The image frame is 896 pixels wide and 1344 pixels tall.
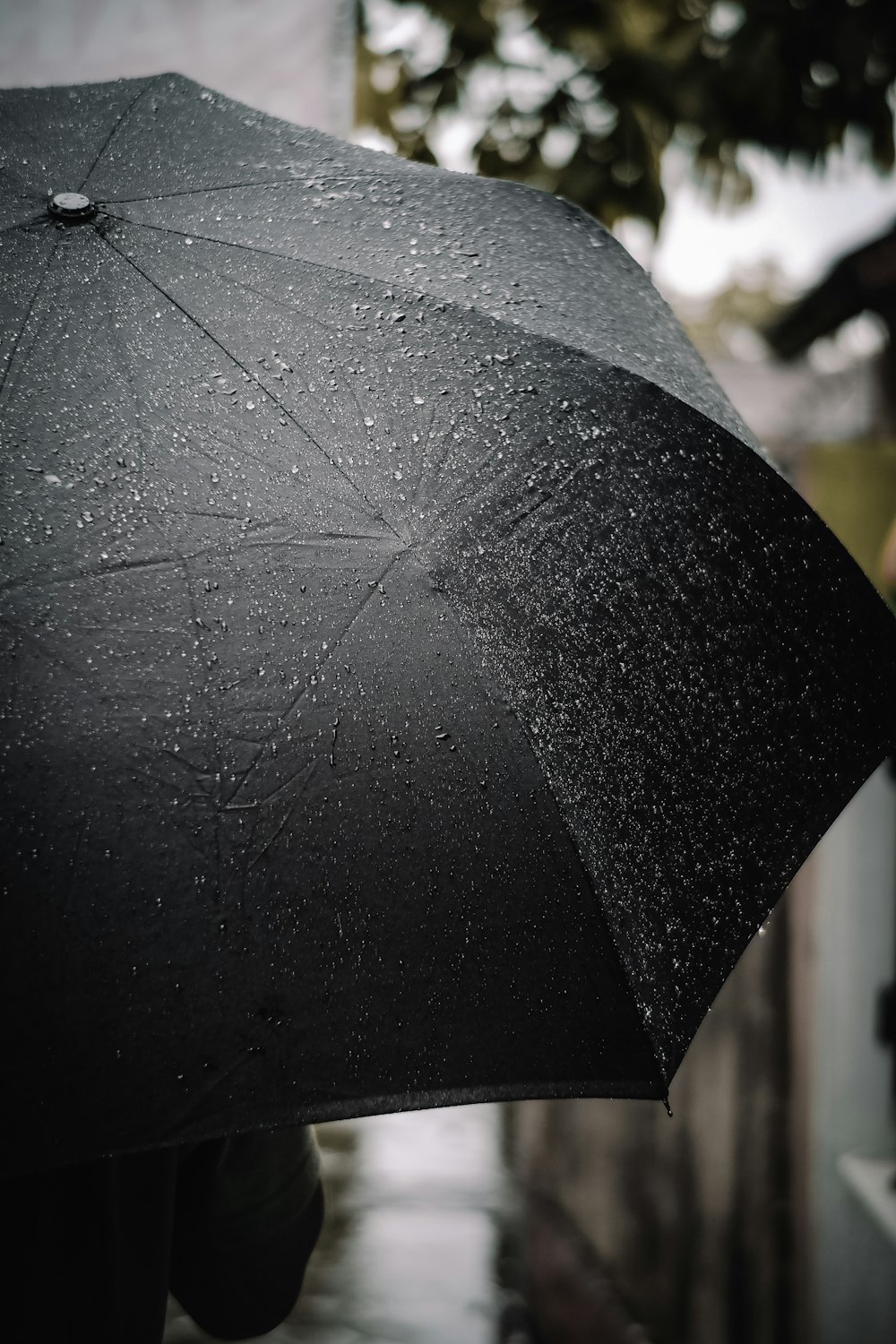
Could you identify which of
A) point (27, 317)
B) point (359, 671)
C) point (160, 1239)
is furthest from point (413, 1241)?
point (27, 317)

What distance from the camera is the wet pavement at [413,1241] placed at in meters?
4.28

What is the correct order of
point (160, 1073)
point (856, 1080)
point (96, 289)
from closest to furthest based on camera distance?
point (160, 1073)
point (96, 289)
point (856, 1080)

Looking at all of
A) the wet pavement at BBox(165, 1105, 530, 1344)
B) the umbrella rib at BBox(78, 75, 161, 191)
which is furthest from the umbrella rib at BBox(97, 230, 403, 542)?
the wet pavement at BBox(165, 1105, 530, 1344)

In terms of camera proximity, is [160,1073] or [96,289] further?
[96,289]

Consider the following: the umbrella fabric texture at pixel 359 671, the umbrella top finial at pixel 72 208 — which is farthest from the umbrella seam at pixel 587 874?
the umbrella top finial at pixel 72 208

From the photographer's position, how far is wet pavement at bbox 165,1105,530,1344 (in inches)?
169

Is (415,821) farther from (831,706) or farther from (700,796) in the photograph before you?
(831,706)

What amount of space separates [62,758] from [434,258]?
0.62 meters

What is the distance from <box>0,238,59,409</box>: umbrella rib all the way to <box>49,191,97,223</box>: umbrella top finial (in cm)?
3

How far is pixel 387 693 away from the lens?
92 cm

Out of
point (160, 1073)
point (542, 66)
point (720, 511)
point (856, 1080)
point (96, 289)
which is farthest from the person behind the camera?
point (856, 1080)

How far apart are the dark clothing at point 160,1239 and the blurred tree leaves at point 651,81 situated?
2370mm

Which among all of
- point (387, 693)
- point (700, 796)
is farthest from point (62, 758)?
point (700, 796)

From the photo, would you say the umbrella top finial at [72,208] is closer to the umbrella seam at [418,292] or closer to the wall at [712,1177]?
the umbrella seam at [418,292]
